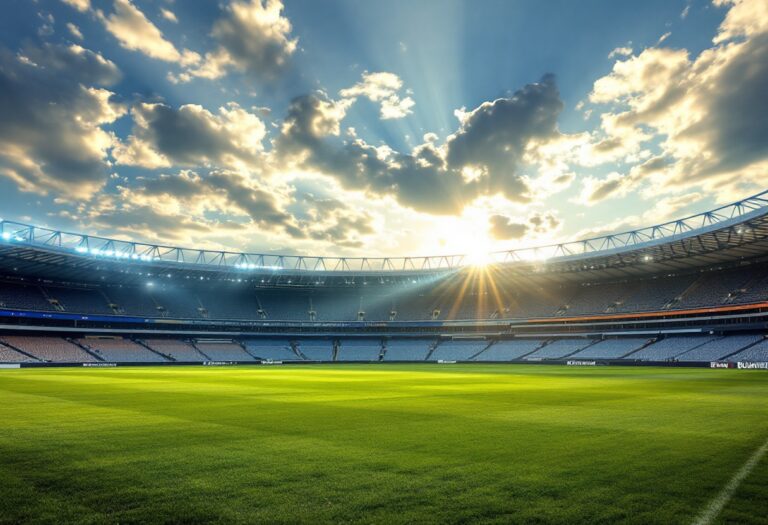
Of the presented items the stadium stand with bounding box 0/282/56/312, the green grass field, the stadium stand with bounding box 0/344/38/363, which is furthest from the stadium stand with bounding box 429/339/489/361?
the green grass field

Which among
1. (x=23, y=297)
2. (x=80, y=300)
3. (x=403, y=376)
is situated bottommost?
(x=403, y=376)

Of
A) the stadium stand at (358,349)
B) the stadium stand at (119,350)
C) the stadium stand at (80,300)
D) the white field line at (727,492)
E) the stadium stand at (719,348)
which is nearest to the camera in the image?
the white field line at (727,492)

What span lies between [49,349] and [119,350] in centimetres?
908

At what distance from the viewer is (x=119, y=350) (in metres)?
70.4

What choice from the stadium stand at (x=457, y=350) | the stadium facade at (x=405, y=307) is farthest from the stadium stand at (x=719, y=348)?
the stadium stand at (x=457, y=350)

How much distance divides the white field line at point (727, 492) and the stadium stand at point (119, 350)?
73.1m

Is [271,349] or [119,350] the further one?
[271,349]

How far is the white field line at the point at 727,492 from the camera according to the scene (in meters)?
5.73

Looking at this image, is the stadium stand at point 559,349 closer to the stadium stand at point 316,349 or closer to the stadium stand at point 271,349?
the stadium stand at point 316,349

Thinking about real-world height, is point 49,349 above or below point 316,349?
above

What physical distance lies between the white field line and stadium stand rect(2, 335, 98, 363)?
2831 inches

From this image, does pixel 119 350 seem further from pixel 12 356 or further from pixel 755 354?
pixel 755 354

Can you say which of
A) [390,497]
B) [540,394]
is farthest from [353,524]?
[540,394]

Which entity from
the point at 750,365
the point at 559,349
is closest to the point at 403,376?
the point at 750,365
